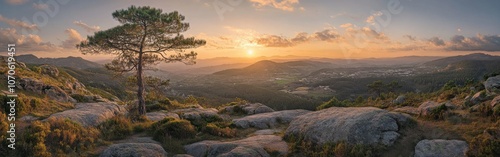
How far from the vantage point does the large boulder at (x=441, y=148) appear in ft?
38.6

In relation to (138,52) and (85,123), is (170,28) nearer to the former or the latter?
(138,52)

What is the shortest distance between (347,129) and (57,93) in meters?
30.8

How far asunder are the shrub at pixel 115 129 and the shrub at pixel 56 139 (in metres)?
1.36

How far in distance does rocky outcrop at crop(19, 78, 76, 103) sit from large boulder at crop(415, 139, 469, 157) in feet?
107

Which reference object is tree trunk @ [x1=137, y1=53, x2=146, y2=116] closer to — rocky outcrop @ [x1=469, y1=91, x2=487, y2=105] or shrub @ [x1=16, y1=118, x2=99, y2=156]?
shrub @ [x1=16, y1=118, x2=99, y2=156]

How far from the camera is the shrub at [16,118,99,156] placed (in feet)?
41.6

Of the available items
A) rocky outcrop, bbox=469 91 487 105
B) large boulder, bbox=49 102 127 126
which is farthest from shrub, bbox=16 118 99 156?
rocky outcrop, bbox=469 91 487 105

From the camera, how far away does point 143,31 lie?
27.2m

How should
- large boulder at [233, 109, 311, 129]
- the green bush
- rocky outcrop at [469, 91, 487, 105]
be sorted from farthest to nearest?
large boulder at [233, 109, 311, 129]
rocky outcrop at [469, 91, 487, 105]
the green bush

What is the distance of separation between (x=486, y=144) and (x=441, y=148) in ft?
5.11

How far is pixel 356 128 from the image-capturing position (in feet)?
48.4

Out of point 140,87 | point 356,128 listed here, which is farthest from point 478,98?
point 140,87

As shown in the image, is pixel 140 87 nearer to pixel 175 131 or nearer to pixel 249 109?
pixel 175 131

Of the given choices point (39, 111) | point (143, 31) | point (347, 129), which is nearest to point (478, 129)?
point (347, 129)
